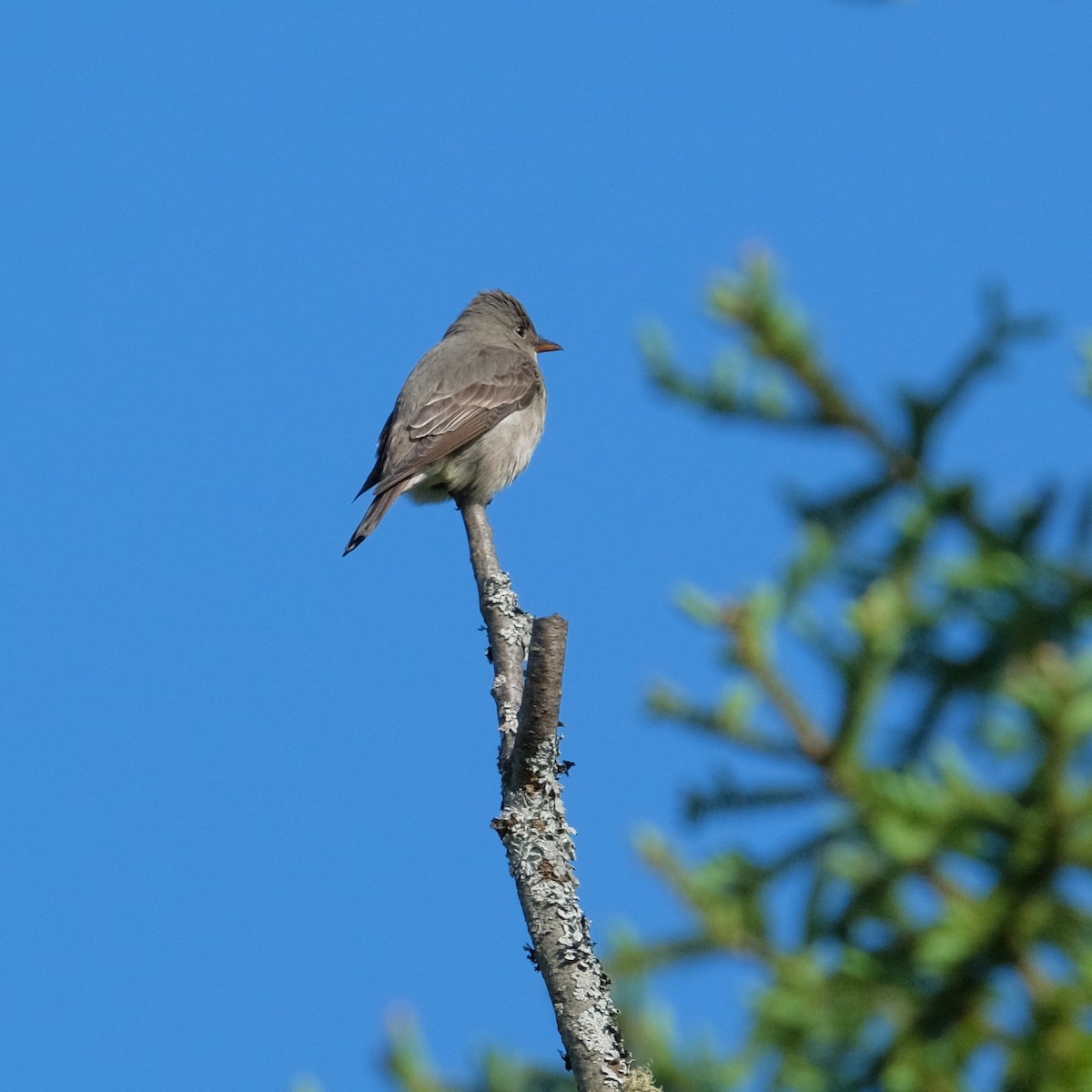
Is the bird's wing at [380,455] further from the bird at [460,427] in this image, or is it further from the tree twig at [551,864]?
the tree twig at [551,864]

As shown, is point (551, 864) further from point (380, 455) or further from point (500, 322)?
point (500, 322)

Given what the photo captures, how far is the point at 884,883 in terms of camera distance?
2.01 meters

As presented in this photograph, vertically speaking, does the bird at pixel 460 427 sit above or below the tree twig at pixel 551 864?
above

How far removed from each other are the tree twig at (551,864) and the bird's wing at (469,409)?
4.12m

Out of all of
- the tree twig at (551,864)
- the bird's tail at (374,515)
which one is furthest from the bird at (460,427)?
the tree twig at (551,864)

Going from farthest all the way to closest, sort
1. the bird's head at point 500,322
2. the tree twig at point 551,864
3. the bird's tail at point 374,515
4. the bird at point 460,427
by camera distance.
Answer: the bird's head at point 500,322
the bird at point 460,427
the bird's tail at point 374,515
the tree twig at point 551,864

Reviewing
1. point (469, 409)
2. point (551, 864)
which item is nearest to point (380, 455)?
point (469, 409)

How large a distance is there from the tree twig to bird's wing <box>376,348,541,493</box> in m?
4.12

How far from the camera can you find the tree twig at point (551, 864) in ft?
12.2

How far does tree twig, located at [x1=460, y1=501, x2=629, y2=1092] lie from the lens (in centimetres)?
371

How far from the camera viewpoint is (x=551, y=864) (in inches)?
165

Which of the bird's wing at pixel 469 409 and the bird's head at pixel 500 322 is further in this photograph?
the bird's head at pixel 500 322

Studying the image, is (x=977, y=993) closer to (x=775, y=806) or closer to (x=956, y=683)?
(x=775, y=806)

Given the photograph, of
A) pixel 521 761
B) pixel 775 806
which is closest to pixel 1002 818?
pixel 775 806
